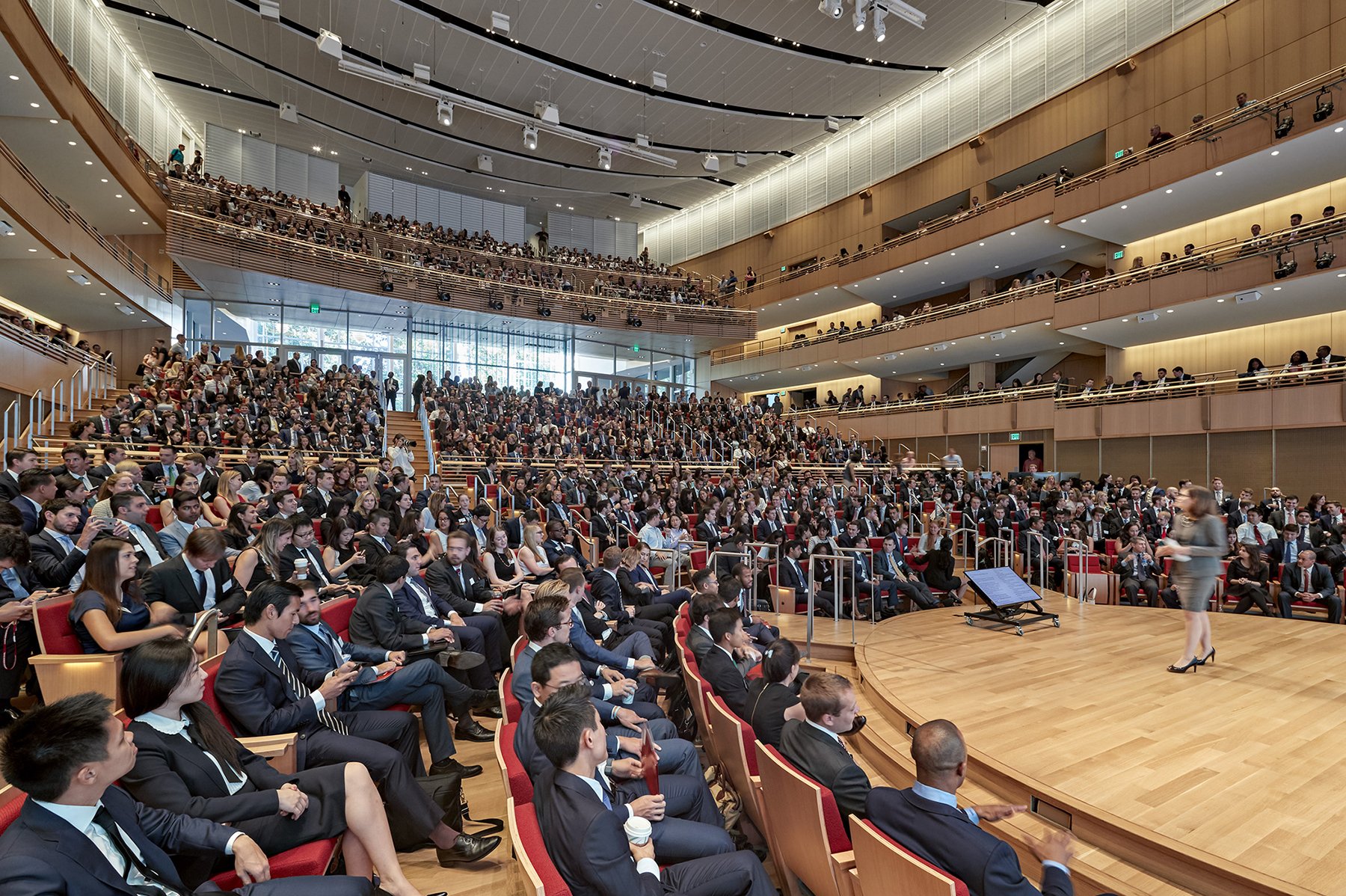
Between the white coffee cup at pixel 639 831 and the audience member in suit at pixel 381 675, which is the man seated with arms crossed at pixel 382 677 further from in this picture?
the white coffee cup at pixel 639 831

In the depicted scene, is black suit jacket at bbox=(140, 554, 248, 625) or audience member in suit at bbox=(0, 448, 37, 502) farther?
A: audience member in suit at bbox=(0, 448, 37, 502)

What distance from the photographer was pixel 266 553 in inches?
159

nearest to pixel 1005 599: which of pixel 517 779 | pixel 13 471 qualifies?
pixel 517 779

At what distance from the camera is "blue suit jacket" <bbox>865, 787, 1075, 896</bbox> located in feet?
5.85

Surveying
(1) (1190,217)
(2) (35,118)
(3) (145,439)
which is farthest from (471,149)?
(1) (1190,217)

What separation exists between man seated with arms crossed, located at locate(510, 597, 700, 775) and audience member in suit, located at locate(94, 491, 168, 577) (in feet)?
7.54

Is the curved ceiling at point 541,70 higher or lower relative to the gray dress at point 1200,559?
higher

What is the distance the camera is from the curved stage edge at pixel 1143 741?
102 inches

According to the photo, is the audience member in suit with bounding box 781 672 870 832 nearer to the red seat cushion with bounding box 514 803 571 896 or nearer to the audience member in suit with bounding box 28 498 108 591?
the red seat cushion with bounding box 514 803 571 896

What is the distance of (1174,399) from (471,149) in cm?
1924

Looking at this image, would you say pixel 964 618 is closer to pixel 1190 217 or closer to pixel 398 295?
pixel 1190 217

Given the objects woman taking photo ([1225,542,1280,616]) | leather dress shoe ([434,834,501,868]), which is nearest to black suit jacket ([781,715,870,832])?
leather dress shoe ([434,834,501,868])

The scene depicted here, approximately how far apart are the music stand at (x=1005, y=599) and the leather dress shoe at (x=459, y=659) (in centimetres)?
450

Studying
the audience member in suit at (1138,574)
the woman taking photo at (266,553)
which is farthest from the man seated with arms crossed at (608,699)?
the audience member in suit at (1138,574)
